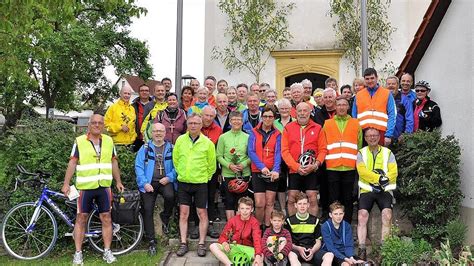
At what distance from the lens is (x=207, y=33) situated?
45.4 feet

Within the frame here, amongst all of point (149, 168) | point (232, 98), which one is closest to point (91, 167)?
point (149, 168)

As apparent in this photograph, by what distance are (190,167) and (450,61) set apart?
14.1 ft

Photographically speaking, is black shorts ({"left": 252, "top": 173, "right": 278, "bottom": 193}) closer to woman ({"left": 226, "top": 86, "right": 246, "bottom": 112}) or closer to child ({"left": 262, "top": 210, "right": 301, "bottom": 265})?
child ({"left": 262, "top": 210, "right": 301, "bottom": 265})

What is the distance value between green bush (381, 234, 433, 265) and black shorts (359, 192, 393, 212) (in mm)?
420

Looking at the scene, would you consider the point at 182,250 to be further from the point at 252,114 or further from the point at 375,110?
the point at 375,110

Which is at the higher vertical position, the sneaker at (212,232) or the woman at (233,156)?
the woman at (233,156)

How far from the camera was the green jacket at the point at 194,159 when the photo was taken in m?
6.27

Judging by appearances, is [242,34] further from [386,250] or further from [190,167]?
[386,250]

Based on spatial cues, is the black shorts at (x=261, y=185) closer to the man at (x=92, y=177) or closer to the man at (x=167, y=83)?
the man at (x=92, y=177)

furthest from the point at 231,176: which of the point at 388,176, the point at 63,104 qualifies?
the point at 63,104

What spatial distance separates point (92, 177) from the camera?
237 inches

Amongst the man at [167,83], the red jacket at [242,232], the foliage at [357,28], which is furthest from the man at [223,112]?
the foliage at [357,28]

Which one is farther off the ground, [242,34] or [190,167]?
[242,34]

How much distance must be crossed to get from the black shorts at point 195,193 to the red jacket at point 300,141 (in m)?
1.20
